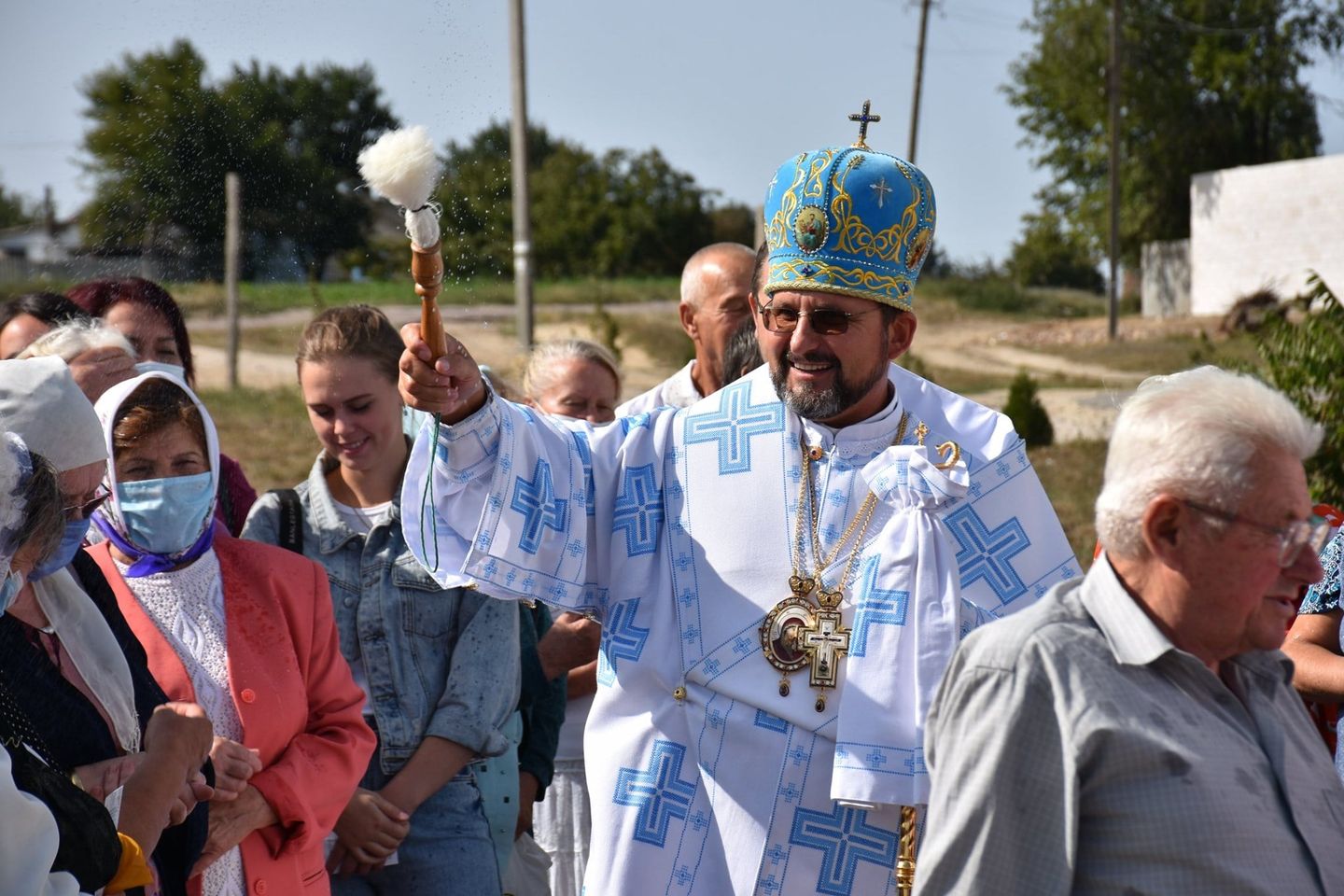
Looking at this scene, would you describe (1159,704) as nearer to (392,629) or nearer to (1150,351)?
(392,629)

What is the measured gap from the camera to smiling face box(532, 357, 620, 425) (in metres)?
5.39

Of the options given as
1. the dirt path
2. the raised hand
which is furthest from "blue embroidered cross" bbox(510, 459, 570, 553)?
the dirt path

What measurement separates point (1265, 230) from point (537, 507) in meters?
36.6

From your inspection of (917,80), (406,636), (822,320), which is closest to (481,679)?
(406,636)

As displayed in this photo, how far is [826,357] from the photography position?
354 cm

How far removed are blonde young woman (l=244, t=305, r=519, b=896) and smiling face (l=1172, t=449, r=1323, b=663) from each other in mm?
2283

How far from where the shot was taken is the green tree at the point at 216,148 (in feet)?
13.4

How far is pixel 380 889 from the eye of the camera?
167 inches

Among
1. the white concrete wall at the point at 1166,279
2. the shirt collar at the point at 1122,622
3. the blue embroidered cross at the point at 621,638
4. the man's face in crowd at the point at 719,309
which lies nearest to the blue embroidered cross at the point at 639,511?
the blue embroidered cross at the point at 621,638

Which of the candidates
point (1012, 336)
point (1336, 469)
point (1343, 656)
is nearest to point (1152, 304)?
point (1012, 336)

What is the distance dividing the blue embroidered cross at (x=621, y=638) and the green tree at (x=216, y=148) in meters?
1.19

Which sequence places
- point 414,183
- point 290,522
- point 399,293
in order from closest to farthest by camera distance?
1. point 414,183
2. point 290,522
3. point 399,293

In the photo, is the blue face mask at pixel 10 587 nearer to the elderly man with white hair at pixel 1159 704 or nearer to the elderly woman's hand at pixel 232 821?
the elderly woman's hand at pixel 232 821

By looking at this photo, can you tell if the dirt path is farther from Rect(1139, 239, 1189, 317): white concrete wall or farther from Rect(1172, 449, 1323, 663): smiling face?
Rect(1172, 449, 1323, 663): smiling face
